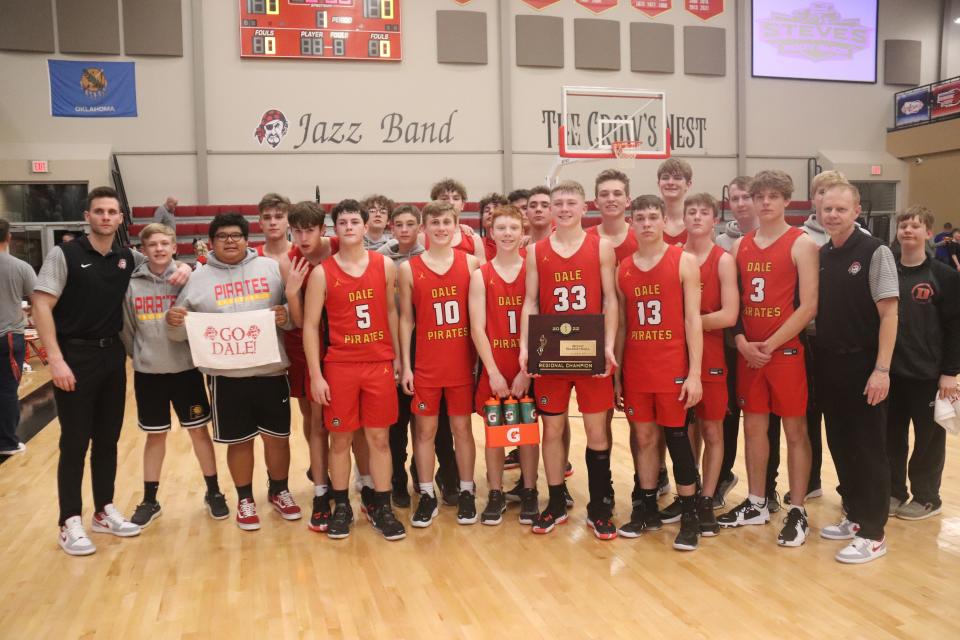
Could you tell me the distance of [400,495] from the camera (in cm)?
444

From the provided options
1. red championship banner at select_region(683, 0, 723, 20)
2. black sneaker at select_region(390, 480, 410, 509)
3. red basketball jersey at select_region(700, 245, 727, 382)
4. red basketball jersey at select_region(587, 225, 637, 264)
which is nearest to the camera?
red basketball jersey at select_region(700, 245, 727, 382)

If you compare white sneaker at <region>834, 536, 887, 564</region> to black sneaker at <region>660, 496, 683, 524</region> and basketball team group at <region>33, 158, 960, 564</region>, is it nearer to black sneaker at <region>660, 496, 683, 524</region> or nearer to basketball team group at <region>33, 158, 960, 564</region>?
basketball team group at <region>33, 158, 960, 564</region>

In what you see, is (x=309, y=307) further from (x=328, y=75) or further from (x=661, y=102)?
(x=661, y=102)

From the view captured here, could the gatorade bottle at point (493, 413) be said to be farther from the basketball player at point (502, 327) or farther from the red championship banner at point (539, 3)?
the red championship banner at point (539, 3)

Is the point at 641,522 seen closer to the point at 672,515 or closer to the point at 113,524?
the point at 672,515

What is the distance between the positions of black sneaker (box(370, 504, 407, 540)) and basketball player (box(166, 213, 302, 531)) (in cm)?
69

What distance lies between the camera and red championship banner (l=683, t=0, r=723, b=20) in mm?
14523

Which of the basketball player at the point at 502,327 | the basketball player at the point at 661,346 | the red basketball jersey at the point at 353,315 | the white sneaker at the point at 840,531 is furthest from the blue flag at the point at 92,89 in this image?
the white sneaker at the point at 840,531

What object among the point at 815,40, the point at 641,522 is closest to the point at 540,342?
the point at 641,522

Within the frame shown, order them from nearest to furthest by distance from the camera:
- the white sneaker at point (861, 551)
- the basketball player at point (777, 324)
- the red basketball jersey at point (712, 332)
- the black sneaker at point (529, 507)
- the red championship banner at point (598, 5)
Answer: the white sneaker at point (861, 551), the basketball player at point (777, 324), the red basketball jersey at point (712, 332), the black sneaker at point (529, 507), the red championship banner at point (598, 5)

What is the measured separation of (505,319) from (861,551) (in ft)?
6.73

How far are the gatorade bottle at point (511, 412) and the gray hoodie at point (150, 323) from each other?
1.75m

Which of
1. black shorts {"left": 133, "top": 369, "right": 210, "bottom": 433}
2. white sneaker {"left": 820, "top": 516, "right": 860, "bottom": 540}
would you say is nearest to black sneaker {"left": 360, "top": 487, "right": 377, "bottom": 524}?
black shorts {"left": 133, "top": 369, "right": 210, "bottom": 433}

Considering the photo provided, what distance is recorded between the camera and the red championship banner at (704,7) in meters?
14.5
